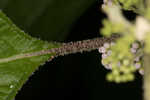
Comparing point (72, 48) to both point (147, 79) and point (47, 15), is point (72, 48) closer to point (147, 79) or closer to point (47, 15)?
point (147, 79)

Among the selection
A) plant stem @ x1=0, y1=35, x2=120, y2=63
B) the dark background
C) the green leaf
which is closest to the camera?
plant stem @ x1=0, y1=35, x2=120, y2=63

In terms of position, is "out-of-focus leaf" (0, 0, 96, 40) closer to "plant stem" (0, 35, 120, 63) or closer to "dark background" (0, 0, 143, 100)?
"dark background" (0, 0, 143, 100)

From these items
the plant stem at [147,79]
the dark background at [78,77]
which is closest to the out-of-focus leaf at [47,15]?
the dark background at [78,77]

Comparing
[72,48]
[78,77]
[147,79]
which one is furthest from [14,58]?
[78,77]

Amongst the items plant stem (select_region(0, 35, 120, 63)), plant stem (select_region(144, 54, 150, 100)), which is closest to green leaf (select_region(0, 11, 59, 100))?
plant stem (select_region(0, 35, 120, 63))

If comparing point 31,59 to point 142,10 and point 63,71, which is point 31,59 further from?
point 63,71

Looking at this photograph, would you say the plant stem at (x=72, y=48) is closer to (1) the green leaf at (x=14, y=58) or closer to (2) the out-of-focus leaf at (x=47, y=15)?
(1) the green leaf at (x=14, y=58)
